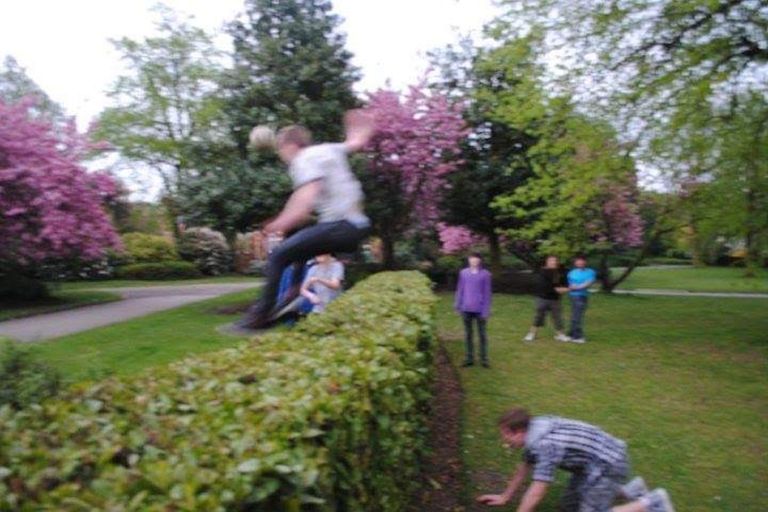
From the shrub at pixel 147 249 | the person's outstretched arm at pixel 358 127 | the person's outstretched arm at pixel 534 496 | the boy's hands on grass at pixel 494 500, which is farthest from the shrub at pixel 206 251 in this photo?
the person's outstretched arm at pixel 534 496

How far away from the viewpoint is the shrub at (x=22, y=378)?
15.2ft

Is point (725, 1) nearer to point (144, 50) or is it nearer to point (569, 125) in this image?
point (569, 125)

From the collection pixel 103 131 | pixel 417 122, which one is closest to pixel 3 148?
pixel 417 122

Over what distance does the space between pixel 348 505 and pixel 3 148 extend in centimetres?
1589

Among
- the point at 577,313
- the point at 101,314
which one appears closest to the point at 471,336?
the point at 577,313

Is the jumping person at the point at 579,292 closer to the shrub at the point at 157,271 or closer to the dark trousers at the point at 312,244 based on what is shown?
the dark trousers at the point at 312,244

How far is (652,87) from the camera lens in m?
11.7

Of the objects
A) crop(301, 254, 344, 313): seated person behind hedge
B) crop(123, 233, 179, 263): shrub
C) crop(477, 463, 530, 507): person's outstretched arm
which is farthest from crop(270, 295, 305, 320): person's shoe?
crop(123, 233, 179, 263): shrub

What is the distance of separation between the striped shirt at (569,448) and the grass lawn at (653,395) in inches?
38.1

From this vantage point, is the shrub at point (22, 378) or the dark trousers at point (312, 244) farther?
the shrub at point (22, 378)

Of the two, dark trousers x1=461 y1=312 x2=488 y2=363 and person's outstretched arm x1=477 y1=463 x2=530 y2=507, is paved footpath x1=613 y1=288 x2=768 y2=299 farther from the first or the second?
person's outstretched arm x1=477 y1=463 x2=530 y2=507

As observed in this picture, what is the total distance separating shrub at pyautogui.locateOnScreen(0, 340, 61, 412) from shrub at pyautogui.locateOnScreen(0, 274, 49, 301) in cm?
1486

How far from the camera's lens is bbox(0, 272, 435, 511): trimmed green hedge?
194 centimetres

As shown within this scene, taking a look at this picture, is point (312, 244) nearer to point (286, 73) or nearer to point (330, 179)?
point (330, 179)
